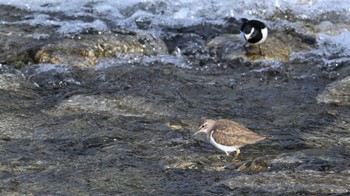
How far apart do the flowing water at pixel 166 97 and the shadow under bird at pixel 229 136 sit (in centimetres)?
15

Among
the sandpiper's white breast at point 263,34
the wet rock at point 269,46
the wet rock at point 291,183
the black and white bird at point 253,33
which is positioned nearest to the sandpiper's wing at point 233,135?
the wet rock at point 291,183

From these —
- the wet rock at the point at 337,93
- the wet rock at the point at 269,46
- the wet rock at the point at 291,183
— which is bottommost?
the wet rock at the point at 269,46

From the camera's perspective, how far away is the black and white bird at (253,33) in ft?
37.1

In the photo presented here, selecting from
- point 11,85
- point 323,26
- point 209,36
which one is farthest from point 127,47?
point 323,26

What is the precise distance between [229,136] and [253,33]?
4.03 meters

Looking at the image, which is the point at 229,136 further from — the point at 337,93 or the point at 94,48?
the point at 94,48

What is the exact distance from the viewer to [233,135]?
296 inches

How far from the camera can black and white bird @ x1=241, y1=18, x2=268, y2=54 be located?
37.1 ft

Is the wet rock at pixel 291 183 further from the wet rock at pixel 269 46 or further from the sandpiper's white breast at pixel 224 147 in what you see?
the wet rock at pixel 269 46

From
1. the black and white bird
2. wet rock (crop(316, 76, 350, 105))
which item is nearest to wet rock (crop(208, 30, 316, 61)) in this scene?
the black and white bird

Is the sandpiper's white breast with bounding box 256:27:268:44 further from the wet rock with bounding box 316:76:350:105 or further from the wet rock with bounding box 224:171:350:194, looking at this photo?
the wet rock with bounding box 224:171:350:194

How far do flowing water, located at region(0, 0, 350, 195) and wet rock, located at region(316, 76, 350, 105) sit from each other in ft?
0.14

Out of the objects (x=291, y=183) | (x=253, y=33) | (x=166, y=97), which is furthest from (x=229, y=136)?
(x=253, y=33)

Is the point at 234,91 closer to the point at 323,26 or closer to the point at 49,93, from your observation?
the point at 49,93
